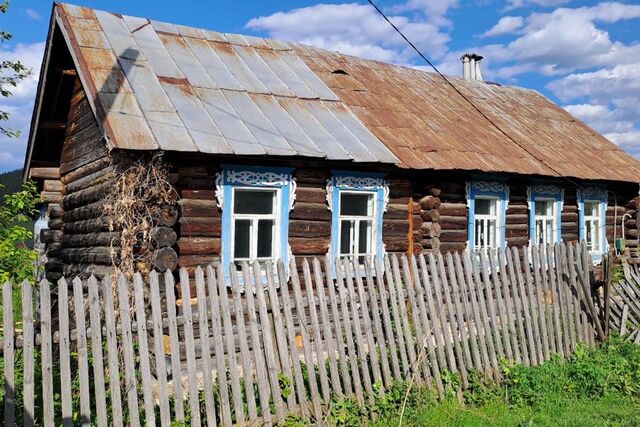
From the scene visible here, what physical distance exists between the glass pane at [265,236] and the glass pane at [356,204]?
1553mm

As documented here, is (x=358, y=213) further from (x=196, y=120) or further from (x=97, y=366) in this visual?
(x=97, y=366)

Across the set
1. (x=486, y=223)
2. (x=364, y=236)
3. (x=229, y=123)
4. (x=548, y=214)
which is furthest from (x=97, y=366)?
(x=548, y=214)

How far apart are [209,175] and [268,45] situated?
480cm

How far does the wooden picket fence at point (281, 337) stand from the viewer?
12.7 ft

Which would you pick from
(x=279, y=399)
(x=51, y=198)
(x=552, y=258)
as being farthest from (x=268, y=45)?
(x=279, y=399)

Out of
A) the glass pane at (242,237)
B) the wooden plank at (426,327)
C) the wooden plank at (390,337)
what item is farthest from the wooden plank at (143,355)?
the glass pane at (242,237)

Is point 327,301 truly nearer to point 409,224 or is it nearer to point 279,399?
point 279,399

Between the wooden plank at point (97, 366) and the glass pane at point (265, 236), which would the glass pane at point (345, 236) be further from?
the wooden plank at point (97, 366)

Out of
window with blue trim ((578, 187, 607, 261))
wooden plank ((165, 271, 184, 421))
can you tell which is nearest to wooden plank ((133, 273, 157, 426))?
wooden plank ((165, 271, 184, 421))

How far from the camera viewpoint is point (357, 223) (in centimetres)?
973

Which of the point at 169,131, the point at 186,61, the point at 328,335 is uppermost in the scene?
the point at 186,61

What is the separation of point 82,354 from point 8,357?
1.39 feet

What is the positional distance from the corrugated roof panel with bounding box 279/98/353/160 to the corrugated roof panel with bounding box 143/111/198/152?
2.05 metres

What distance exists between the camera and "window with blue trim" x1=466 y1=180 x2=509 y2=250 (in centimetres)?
1177
